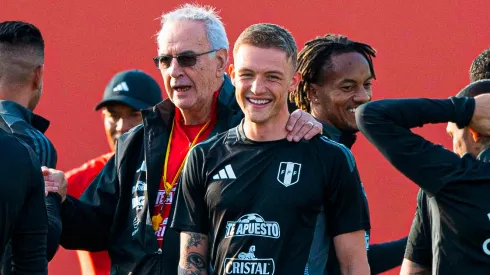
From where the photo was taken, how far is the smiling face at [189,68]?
16.2ft

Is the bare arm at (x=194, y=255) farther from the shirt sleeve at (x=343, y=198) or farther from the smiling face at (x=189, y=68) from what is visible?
the smiling face at (x=189, y=68)

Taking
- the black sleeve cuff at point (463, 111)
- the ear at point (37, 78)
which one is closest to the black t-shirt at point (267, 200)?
the black sleeve cuff at point (463, 111)

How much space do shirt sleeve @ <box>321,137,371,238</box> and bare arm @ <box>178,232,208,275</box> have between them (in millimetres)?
478

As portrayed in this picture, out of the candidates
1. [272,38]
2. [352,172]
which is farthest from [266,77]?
[352,172]

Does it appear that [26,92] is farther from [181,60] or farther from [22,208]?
[22,208]

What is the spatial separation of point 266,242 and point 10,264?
0.90m

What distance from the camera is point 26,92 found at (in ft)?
15.4

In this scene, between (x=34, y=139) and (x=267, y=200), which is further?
(x=34, y=139)

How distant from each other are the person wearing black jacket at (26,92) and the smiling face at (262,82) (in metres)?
0.83

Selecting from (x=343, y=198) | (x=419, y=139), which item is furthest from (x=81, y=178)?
(x=419, y=139)

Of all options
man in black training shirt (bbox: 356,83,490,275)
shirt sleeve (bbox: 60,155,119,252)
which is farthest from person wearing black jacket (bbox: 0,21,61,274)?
man in black training shirt (bbox: 356,83,490,275)

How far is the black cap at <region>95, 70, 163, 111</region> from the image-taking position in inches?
257

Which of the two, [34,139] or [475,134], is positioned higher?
[475,134]

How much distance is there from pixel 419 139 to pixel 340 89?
129 centimetres
